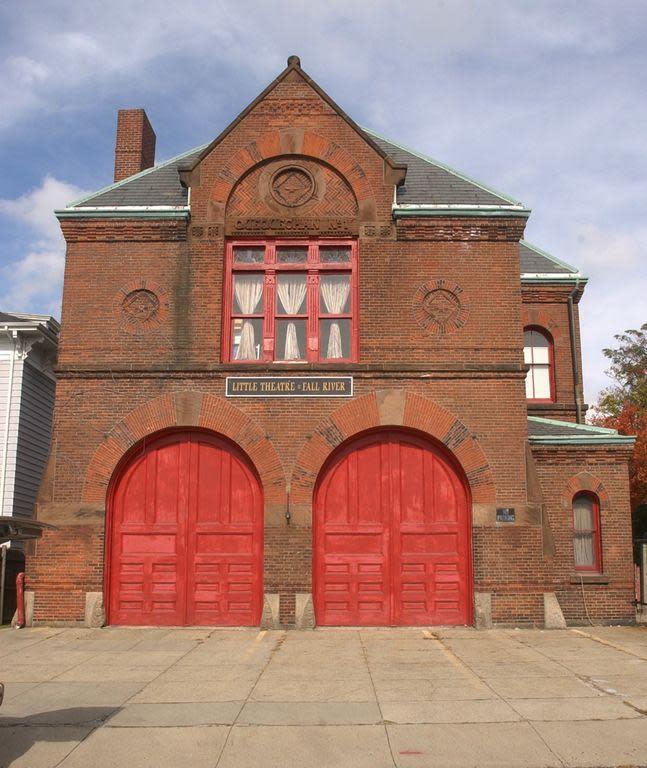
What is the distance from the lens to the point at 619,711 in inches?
318

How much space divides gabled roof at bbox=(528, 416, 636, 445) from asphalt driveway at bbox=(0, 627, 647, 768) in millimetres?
4004

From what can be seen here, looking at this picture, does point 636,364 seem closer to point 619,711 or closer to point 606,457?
point 606,457

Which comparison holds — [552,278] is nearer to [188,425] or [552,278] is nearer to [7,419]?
[188,425]

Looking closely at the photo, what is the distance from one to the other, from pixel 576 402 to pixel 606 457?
17.3ft

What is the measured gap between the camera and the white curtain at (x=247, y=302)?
597 inches

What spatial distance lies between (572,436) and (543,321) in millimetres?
6412

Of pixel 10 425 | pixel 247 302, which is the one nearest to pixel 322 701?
pixel 247 302

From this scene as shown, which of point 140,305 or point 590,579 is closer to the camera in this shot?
point 590,579

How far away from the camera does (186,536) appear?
48.1 ft

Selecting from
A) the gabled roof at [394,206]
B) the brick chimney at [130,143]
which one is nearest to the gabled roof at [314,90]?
the gabled roof at [394,206]

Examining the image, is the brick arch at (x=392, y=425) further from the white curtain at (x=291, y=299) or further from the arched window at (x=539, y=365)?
the arched window at (x=539, y=365)

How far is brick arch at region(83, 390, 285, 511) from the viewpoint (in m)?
14.5

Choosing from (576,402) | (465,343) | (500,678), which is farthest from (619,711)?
(576,402)

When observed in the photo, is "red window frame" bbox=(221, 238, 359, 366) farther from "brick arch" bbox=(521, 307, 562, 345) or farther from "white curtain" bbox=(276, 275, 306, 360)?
"brick arch" bbox=(521, 307, 562, 345)
